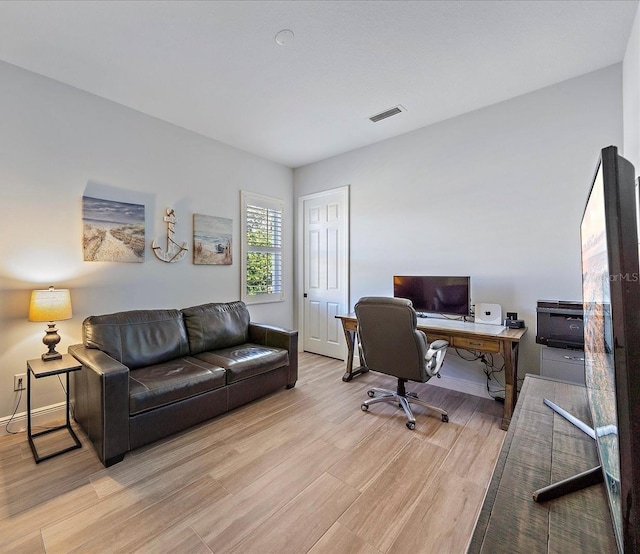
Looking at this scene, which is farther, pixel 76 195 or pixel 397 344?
pixel 76 195

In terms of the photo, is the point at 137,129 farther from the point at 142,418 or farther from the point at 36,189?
the point at 142,418

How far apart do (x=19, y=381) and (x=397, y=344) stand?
9.95ft

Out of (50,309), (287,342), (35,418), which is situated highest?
(50,309)

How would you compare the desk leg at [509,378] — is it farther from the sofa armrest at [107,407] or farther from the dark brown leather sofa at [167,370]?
→ the sofa armrest at [107,407]

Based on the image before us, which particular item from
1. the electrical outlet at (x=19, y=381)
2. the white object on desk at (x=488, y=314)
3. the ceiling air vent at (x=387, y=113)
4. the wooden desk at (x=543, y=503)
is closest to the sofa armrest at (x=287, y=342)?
the white object on desk at (x=488, y=314)

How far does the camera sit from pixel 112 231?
2.86 meters

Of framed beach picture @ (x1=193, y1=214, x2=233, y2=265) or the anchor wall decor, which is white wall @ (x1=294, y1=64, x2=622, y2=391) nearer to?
framed beach picture @ (x1=193, y1=214, x2=233, y2=265)

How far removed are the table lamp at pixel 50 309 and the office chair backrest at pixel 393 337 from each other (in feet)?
7.55

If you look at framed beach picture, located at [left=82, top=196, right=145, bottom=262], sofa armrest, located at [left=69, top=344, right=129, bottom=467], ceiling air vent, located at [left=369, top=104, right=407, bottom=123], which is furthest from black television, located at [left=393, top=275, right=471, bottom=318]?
framed beach picture, located at [left=82, top=196, right=145, bottom=262]

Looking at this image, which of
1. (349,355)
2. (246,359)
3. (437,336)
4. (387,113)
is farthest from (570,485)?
(387,113)

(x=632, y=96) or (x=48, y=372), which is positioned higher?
(x=632, y=96)

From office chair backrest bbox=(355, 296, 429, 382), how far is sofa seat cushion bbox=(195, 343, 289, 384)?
92cm

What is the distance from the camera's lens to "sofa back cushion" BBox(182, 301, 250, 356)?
3.05 m

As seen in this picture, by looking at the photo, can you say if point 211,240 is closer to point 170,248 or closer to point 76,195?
point 170,248
